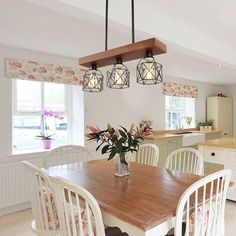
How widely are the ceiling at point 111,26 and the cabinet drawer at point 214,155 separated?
49.2 inches

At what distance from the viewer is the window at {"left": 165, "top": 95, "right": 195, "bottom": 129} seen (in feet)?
19.2

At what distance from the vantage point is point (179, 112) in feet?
20.2

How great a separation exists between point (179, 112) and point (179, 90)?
701mm

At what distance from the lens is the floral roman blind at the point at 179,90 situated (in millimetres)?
5434

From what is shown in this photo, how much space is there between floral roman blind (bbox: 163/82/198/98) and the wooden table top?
3.40 meters

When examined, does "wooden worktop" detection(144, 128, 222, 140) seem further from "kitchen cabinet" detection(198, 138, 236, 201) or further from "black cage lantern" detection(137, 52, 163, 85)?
"black cage lantern" detection(137, 52, 163, 85)

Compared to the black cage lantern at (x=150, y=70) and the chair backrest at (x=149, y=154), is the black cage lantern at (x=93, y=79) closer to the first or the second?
the black cage lantern at (x=150, y=70)

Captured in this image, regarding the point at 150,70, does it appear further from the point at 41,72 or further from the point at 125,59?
the point at 41,72

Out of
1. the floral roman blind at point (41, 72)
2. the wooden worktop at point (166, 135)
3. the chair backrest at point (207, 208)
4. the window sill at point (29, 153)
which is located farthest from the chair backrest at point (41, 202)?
the wooden worktop at point (166, 135)

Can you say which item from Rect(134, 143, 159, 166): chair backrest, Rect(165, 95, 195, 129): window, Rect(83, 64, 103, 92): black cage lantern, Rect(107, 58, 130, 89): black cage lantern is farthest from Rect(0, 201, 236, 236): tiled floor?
Rect(165, 95, 195, 129): window

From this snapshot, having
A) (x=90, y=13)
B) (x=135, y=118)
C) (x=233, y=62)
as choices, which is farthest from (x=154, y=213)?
(x=135, y=118)

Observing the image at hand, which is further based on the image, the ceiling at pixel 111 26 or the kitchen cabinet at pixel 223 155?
the kitchen cabinet at pixel 223 155

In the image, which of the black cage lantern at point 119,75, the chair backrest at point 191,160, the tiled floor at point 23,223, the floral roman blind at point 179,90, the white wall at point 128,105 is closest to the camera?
the black cage lantern at point 119,75

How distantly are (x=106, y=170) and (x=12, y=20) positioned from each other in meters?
1.70
